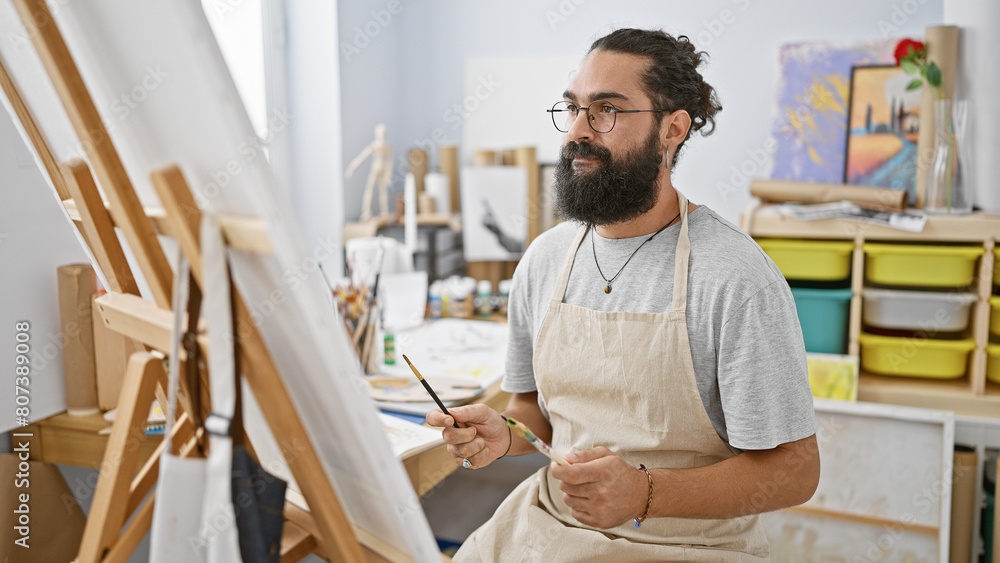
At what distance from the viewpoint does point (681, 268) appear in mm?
1145

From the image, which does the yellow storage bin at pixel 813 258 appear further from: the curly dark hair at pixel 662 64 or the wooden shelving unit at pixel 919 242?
the curly dark hair at pixel 662 64

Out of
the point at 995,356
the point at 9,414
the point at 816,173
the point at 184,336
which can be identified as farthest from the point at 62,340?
the point at 995,356

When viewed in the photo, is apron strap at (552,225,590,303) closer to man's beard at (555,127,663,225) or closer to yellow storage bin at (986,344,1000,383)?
man's beard at (555,127,663,225)

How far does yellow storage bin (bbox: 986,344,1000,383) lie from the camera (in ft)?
6.13

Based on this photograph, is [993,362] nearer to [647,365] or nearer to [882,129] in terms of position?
[882,129]

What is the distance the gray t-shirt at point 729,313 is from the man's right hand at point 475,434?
0.79 ft

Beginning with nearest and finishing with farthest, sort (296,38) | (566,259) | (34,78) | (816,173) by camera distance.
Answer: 1. (34,78)
2. (566,259)
3. (816,173)
4. (296,38)

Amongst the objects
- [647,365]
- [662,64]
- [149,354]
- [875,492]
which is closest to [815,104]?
[875,492]

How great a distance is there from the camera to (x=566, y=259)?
4.28ft

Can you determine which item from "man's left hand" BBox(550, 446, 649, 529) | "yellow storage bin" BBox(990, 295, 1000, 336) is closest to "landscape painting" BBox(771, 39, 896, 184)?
"yellow storage bin" BBox(990, 295, 1000, 336)

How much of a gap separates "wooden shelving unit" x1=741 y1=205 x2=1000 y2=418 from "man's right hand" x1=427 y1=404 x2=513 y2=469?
3.54 ft

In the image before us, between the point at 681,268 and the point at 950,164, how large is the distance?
1192 mm

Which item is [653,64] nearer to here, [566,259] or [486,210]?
[566,259]

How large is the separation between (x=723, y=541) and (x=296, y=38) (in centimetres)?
207
